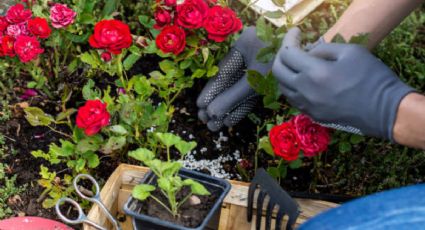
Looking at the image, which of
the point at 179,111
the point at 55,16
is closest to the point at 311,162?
the point at 179,111

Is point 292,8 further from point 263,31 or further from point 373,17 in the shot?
point 263,31

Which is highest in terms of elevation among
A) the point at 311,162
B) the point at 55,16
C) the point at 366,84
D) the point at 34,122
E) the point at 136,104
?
the point at 366,84

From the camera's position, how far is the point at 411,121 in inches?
59.2

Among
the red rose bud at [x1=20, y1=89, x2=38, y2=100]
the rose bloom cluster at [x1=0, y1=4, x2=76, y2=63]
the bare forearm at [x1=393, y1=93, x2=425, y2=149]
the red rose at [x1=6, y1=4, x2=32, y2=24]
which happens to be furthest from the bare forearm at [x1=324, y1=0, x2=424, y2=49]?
the red rose bud at [x1=20, y1=89, x2=38, y2=100]

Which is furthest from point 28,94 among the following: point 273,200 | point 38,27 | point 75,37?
point 273,200

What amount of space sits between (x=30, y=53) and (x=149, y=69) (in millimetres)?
587

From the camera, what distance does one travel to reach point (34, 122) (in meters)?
1.86

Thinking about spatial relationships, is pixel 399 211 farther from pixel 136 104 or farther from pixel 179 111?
pixel 179 111

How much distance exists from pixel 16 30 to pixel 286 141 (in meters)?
1.04

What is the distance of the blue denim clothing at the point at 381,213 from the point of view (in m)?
1.24

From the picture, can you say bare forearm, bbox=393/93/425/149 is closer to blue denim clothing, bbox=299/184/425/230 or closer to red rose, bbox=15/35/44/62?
blue denim clothing, bbox=299/184/425/230

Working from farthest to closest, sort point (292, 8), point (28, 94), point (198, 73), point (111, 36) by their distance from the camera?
point (292, 8) → point (28, 94) → point (198, 73) → point (111, 36)

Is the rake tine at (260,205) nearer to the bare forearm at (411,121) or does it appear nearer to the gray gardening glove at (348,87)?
the gray gardening glove at (348,87)

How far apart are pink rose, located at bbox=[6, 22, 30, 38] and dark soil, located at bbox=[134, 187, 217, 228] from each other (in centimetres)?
81
